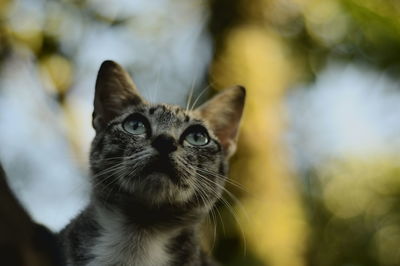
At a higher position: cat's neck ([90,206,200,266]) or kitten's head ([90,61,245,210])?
kitten's head ([90,61,245,210])

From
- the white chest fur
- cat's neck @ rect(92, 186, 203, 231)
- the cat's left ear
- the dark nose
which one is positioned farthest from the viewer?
the cat's left ear

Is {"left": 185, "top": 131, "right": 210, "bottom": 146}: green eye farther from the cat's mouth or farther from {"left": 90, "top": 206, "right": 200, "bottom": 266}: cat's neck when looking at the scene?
{"left": 90, "top": 206, "right": 200, "bottom": 266}: cat's neck

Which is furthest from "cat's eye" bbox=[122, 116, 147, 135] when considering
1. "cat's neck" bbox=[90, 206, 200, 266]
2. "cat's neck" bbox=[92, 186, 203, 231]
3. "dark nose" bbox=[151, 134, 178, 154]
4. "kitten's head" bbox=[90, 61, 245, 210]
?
"cat's neck" bbox=[90, 206, 200, 266]

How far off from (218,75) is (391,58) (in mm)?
2071

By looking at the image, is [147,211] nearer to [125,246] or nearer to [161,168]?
[125,246]

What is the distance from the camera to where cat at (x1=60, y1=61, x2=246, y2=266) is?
2660 mm

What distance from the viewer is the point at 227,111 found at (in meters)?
3.34

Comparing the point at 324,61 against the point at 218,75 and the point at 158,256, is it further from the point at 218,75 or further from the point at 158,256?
the point at 158,256

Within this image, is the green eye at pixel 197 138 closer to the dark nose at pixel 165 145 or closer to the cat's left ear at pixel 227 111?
the dark nose at pixel 165 145

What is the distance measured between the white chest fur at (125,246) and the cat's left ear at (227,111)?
27.5 inches

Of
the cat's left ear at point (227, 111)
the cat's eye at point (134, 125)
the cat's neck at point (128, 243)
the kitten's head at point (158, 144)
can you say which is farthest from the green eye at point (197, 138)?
the cat's neck at point (128, 243)

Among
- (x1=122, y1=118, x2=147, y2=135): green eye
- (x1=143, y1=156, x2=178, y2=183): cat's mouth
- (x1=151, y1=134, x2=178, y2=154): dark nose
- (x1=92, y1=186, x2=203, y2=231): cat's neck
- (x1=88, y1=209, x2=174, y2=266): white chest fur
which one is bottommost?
(x1=88, y1=209, x2=174, y2=266): white chest fur

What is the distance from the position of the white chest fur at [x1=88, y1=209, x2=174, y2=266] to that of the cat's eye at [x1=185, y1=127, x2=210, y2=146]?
537 mm

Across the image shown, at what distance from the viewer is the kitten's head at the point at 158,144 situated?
2631mm
